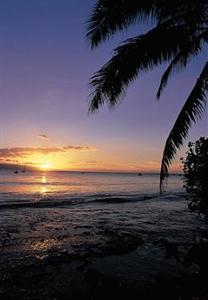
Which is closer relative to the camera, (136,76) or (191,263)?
(136,76)

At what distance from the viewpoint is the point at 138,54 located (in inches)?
290

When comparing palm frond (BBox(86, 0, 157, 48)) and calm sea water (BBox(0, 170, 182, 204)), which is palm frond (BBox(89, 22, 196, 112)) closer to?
palm frond (BBox(86, 0, 157, 48))

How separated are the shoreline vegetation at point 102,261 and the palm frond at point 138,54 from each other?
14.9 feet

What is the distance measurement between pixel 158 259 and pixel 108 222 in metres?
7.05

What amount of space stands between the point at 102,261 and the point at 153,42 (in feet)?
19.4

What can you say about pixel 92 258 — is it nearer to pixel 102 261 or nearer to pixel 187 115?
pixel 102 261

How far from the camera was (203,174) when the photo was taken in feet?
26.7

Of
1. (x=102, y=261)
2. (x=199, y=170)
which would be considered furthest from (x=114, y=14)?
(x=102, y=261)

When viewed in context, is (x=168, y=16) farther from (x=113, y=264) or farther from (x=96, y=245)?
(x=96, y=245)

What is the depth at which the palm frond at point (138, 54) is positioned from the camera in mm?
7391

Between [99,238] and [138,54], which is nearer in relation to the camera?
[138,54]

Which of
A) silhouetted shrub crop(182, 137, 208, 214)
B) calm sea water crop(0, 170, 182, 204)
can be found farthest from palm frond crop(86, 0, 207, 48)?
calm sea water crop(0, 170, 182, 204)

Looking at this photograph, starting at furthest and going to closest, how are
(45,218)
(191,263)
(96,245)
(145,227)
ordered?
(45,218) < (145,227) < (96,245) < (191,263)

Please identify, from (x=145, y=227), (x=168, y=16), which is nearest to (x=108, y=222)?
(x=145, y=227)
